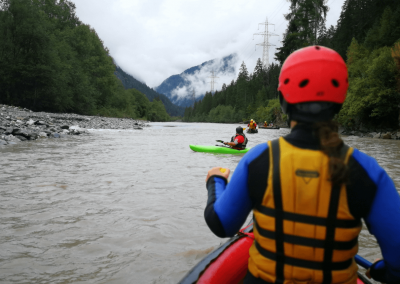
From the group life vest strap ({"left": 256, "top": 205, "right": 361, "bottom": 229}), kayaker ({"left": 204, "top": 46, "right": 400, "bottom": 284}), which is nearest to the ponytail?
kayaker ({"left": 204, "top": 46, "right": 400, "bottom": 284})

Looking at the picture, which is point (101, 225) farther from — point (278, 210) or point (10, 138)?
point (10, 138)

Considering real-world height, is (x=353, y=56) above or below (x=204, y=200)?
above

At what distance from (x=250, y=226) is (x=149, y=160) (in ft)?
22.0

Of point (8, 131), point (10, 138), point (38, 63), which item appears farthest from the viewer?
point (38, 63)

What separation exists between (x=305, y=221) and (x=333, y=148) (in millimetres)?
313

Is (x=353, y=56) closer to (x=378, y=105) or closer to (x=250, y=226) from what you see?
(x=378, y=105)

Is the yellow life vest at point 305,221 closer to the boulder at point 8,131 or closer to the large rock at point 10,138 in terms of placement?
the large rock at point 10,138

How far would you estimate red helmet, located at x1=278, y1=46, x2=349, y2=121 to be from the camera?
1.20 m

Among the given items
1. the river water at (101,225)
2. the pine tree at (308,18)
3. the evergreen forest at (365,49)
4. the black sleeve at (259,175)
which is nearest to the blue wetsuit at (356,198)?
the black sleeve at (259,175)

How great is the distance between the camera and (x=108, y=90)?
144 ft

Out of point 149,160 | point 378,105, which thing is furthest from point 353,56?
point 149,160

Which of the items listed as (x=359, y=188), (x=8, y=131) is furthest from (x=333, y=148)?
(x=8, y=131)

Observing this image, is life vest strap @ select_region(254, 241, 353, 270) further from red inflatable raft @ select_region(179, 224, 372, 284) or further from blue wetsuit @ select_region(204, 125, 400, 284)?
red inflatable raft @ select_region(179, 224, 372, 284)

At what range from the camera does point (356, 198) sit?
112 cm
